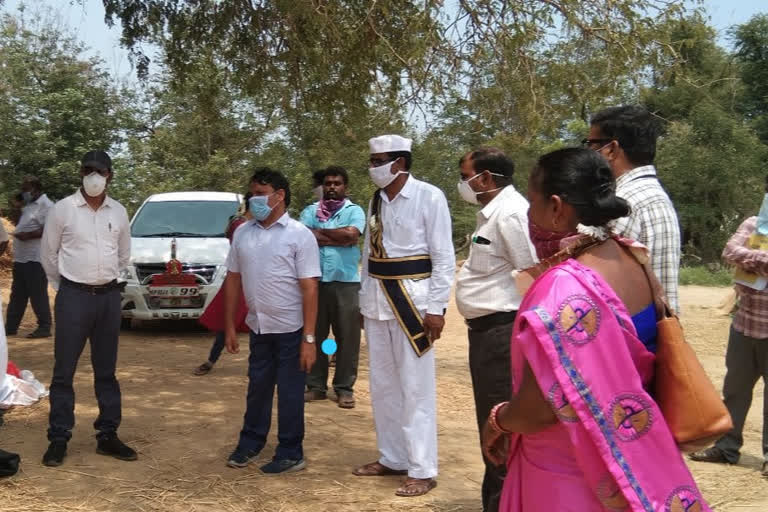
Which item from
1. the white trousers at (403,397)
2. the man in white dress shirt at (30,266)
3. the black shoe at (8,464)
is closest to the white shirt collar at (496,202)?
the white trousers at (403,397)

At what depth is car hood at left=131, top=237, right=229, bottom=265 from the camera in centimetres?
1085

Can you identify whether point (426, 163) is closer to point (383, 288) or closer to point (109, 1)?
point (109, 1)

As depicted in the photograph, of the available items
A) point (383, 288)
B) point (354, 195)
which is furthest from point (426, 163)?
point (383, 288)

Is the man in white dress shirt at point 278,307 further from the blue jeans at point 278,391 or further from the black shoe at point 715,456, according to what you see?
the black shoe at point 715,456

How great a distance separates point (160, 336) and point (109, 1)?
14.6ft

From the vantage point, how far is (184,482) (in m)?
5.28

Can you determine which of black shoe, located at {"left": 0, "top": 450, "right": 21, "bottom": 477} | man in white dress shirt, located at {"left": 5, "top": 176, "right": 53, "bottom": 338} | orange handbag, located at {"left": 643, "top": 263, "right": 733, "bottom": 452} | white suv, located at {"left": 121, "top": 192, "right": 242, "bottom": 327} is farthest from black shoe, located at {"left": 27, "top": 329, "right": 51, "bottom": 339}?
orange handbag, located at {"left": 643, "top": 263, "right": 733, "bottom": 452}

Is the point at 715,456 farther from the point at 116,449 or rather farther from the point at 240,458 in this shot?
the point at 116,449

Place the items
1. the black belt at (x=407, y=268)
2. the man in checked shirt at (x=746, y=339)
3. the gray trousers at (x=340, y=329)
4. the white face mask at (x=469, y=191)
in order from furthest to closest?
the gray trousers at (x=340, y=329)
the man in checked shirt at (x=746, y=339)
the black belt at (x=407, y=268)
the white face mask at (x=469, y=191)

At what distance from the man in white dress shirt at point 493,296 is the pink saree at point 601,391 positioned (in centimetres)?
203

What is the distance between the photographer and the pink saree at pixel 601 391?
227 cm

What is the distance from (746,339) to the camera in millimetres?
6082

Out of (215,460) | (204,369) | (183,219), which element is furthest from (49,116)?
(215,460)

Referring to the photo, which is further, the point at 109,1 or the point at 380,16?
the point at 109,1
